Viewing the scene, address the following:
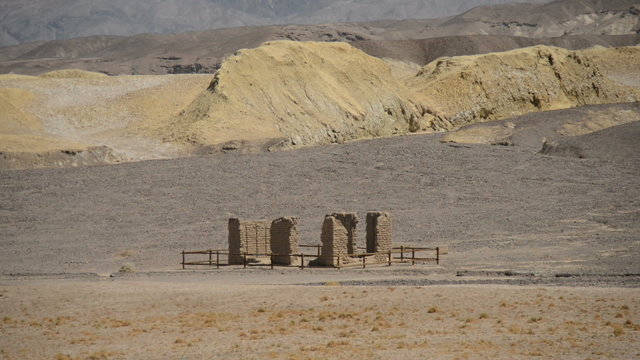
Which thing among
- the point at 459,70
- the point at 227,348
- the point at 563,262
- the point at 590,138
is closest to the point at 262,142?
the point at 590,138

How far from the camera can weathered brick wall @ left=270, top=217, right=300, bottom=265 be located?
3138 cm

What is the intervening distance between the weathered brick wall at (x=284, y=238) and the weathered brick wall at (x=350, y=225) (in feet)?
5.19

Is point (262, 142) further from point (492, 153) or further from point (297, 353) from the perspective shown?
point (297, 353)

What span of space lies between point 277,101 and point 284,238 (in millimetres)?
36232

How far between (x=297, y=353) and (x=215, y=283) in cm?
1010

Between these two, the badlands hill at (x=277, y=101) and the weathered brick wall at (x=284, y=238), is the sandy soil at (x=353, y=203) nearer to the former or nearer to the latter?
the weathered brick wall at (x=284, y=238)

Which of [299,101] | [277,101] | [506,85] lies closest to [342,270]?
[277,101]

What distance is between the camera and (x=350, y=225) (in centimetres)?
3109

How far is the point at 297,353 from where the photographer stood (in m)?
16.9

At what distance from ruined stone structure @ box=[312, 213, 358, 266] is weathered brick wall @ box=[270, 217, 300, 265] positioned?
98cm

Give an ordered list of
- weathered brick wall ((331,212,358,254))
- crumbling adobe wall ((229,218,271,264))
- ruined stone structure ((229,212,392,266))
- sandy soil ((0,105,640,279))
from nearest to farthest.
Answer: ruined stone structure ((229,212,392,266)) → weathered brick wall ((331,212,358,254)) → crumbling adobe wall ((229,218,271,264)) → sandy soil ((0,105,640,279))

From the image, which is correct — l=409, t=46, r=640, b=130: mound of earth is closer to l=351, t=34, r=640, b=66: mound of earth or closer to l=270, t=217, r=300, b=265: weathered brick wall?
l=270, t=217, r=300, b=265: weathered brick wall

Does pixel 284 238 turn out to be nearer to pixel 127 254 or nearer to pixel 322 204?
pixel 127 254

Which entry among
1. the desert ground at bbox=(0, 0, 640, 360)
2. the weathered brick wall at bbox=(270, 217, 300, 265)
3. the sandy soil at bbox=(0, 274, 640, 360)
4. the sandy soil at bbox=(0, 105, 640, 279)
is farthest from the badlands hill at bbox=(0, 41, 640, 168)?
the sandy soil at bbox=(0, 274, 640, 360)
